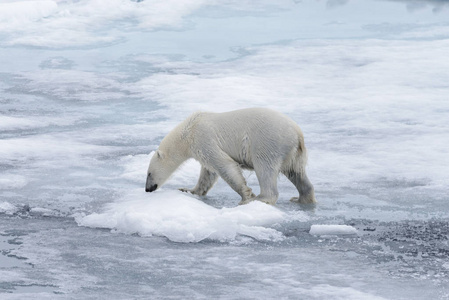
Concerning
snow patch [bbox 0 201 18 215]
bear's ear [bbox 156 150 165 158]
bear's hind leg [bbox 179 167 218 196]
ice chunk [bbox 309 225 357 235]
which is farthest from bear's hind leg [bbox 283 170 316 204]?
snow patch [bbox 0 201 18 215]

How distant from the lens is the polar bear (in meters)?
6.01

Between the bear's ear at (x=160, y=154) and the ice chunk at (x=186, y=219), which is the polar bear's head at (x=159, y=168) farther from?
the ice chunk at (x=186, y=219)

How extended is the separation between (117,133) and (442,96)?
199 inches

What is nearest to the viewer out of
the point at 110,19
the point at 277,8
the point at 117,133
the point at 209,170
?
the point at 209,170

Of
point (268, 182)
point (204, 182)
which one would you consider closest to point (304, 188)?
point (268, 182)

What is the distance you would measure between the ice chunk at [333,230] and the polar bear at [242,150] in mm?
808

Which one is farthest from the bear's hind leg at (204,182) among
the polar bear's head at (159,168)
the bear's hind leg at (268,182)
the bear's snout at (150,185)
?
the bear's hind leg at (268,182)

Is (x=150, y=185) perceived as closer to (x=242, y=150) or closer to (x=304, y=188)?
(x=242, y=150)

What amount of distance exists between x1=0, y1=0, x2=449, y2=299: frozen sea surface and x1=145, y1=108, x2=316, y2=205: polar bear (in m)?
0.23

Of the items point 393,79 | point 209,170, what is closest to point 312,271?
point 209,170

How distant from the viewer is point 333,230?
527 centimetres

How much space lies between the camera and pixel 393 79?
12477mm

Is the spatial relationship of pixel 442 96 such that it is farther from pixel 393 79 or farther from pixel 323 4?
pixel 323 4

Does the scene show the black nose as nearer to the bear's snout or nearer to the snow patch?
the bear's snout
